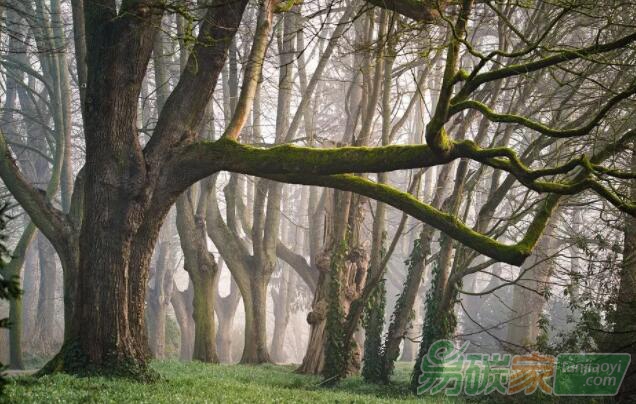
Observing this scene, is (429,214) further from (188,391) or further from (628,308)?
(628,308)

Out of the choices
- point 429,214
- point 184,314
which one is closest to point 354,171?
point 429,214

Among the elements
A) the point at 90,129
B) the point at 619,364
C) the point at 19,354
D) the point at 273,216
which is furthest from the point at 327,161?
the point at 19,354

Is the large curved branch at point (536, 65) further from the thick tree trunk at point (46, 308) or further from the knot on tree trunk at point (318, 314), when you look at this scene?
the thick tree trunk at point (46, 308)

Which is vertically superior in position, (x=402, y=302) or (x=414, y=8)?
(x=414, y=8)

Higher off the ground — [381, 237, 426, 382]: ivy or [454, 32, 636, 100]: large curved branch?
[454, 32, 636, 100]: large curved branch

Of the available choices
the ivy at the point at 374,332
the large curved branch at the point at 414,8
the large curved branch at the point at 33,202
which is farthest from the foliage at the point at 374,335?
the large curved branch at the point at 33,202

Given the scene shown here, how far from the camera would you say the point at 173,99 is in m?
10.9

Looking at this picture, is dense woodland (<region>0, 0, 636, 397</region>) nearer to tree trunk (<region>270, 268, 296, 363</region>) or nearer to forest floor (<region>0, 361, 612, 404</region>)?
forest floor (<region>0, 361, 612, 404</region>)

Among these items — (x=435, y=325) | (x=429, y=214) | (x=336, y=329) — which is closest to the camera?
(x=429, y=214)

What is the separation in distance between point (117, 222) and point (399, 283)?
111 feet

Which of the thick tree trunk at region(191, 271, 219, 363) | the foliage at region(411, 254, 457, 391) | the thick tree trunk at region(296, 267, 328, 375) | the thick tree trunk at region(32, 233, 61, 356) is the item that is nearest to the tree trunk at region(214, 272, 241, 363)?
the thick tree trunk at region(32, 233, 61, 356)

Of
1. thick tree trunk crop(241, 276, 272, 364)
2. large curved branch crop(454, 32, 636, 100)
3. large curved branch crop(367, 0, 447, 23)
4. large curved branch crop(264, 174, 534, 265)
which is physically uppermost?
large curved branch crop(367, 0, 447, 23)

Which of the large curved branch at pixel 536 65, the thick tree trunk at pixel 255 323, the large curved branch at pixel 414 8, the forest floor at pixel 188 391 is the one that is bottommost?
the forest floor at pixel 188 391

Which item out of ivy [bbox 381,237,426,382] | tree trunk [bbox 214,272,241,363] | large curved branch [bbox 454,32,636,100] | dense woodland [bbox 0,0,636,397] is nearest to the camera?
large curved branch [bbox 454,32,636,100]
